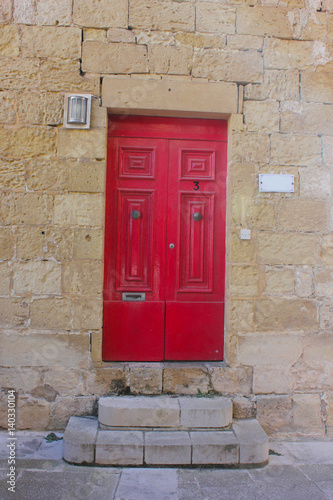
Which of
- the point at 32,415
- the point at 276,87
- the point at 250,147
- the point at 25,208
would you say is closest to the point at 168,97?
the point at 250,147

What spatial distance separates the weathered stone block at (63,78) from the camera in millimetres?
3238

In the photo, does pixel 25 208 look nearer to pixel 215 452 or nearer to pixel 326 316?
pixel 215 452

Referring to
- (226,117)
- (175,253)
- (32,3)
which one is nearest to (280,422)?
(175,253)

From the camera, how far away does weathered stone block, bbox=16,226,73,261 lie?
10.5ft

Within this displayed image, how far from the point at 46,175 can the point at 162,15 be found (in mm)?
1670

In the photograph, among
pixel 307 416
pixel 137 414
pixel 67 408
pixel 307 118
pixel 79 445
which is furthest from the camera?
pixel 307 118

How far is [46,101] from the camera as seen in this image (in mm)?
3238

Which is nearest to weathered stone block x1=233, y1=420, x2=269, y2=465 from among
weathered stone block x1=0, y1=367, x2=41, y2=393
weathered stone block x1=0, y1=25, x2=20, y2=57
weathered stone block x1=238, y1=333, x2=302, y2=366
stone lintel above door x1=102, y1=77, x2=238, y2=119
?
weathered stone block x1=238, y1=333, x2=302, y2=366

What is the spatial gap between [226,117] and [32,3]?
6.16 ft

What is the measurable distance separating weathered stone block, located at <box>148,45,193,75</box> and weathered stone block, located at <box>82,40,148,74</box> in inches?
5.6

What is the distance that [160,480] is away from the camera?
258cm

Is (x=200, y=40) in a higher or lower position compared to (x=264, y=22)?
lower

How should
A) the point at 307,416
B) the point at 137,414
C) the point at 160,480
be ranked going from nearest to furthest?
the point at 160,480 → the point at 137,414 → the point at 307,416

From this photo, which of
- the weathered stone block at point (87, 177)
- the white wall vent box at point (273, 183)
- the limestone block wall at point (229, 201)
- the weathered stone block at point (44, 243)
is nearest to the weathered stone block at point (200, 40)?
the limestone block wall at point (229, 201)
